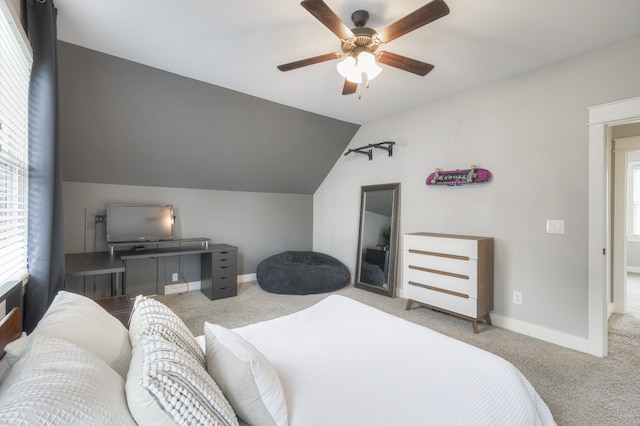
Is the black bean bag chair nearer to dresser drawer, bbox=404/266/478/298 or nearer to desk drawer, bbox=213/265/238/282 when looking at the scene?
desk drawer, bbox=213/265/238/282

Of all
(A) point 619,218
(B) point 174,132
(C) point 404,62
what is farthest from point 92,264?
(A) point 619,218

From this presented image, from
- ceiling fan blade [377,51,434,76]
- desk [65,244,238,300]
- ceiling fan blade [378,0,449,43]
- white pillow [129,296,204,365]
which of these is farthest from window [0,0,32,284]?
ceiling fan blade [377,51,434,76]

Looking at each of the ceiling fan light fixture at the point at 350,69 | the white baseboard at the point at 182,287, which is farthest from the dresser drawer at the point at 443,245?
the white baseboard at the point at 182,287

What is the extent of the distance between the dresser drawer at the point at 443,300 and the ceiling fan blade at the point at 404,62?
2.17 metres

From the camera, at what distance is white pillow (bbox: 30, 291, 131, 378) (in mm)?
1042

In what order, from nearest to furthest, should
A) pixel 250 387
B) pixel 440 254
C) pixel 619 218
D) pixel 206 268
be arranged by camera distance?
1. pixel 250 387
2. pixel 440 254
3. pixel 619 218
4. pixel 206 268

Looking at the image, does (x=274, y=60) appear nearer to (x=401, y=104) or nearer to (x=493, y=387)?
(x=401, y=104)

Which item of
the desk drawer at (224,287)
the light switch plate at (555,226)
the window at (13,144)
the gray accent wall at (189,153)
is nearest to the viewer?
the window at (13,144)

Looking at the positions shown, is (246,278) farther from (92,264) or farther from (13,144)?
(13,144)

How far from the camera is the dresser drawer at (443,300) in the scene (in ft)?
9.73

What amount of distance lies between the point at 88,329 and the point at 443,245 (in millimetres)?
2990

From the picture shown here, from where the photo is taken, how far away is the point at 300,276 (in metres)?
4.21

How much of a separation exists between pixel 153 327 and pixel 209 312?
261 cm

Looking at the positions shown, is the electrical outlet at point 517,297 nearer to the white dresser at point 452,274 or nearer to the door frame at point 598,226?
the white dresser at point 452,274
